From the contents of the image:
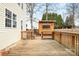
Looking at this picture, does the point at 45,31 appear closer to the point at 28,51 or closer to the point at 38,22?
the point at 38,22

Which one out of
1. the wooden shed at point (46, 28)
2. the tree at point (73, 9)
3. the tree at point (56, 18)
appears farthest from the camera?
the wooden shed at point (46, 28)

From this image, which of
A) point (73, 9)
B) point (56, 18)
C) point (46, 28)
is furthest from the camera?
point (46, 28)

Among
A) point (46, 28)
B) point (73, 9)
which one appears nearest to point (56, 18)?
point (73, 9)

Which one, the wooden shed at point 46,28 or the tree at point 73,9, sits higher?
the tree at point 73,9

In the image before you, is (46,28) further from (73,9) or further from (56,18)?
(73,9)

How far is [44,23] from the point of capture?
8164 millimetres

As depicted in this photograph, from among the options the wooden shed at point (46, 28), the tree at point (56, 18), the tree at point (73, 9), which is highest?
the tree at point (73, 9)

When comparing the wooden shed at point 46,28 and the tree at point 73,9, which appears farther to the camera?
the wooden shed at point 46,28

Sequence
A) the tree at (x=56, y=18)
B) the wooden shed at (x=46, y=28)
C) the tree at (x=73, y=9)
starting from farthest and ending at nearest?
Result: the wooden shed at (x=46, y=28), the tree at (x=56, y=18), the tree at (x=73, y=9)

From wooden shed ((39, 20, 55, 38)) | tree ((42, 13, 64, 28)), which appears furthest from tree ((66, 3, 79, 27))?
wooden shed ((39, 20, 55, 38))

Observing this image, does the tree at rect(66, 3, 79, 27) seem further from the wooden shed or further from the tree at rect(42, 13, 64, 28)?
the wooden shed

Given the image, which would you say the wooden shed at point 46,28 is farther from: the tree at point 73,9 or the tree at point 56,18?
the tree at point 73,9

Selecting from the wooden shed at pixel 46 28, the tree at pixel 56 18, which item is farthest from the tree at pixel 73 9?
the wooden shed at pixel 46 28

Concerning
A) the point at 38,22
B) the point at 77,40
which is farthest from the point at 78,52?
the point at 38,22
